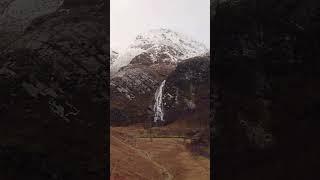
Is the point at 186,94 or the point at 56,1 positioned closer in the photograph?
the point at 56,1

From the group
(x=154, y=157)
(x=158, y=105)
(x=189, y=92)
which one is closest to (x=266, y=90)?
(x=154, y=157)

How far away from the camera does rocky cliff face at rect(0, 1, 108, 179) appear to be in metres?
3.03

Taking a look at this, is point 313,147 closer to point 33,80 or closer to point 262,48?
point 262,48

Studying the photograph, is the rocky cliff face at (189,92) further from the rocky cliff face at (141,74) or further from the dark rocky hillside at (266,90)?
the dark rocky hillside at (266,90)

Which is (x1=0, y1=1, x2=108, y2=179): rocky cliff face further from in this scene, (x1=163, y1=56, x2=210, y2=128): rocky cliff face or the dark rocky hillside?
(x1=163, y1=56, x2=210, y2=128): rocky cliff face

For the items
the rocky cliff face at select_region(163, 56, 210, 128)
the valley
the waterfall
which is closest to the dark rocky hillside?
the valley

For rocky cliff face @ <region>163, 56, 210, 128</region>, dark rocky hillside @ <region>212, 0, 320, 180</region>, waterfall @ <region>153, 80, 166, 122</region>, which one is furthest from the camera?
waterfall @ <region>153, 80, 166, 122</region>

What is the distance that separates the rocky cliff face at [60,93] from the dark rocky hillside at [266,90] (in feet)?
2.87

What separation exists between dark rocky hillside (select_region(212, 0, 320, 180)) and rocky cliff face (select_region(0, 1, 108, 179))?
0.88m

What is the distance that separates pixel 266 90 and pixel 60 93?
1505 mm

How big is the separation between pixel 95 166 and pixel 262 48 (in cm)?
148

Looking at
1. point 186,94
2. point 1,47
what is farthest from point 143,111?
point 1,47

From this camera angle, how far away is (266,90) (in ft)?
9.84

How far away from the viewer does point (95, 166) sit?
3012 mm
